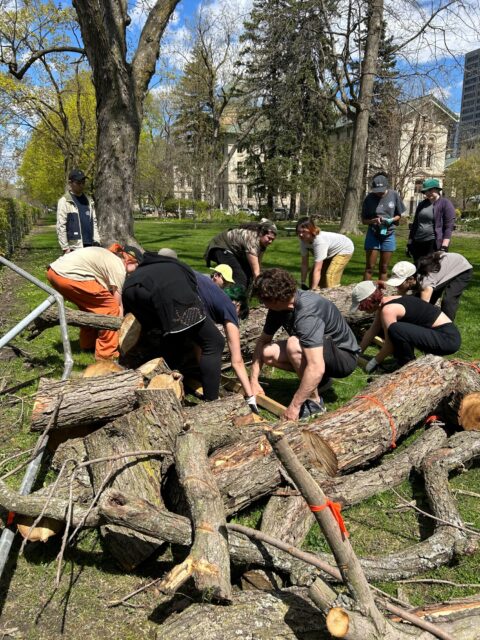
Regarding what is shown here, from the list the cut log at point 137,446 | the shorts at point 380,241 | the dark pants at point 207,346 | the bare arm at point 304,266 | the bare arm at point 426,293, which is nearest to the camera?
the cut log at point 137,446

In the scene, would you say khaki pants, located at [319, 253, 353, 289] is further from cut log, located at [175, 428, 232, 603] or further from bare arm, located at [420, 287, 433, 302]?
cut log, located at [175, 428, 232, 603]

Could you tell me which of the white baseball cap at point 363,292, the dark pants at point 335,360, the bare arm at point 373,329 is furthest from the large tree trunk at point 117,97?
the dark pants at point 335,360

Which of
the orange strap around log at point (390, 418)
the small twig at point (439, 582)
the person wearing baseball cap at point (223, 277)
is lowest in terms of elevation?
the small twig at point (439, 582)

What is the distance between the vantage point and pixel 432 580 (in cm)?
223

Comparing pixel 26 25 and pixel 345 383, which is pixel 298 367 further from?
pixel 26 25

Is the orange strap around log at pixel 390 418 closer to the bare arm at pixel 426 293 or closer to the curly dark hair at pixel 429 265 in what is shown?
the bare arm at pixel 426 293

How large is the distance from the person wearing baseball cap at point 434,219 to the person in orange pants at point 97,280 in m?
3.82

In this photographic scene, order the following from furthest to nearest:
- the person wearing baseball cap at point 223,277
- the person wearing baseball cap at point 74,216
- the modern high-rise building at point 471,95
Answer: the modern high-rise building at point 471,95, the person wearing baseball cap at point 74,216, the person wearing baseball cap at point 223,277

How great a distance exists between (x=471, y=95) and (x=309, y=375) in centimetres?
1560

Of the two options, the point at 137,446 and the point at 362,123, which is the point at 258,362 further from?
the point at 362,123

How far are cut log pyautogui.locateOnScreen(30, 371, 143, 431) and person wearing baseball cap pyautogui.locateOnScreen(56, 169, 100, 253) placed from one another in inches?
145

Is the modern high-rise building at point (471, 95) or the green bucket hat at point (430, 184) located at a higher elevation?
the modern high-rise building at point (471, 95)

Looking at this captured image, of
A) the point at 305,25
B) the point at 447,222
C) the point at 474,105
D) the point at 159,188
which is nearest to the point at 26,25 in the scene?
the point at 305,25

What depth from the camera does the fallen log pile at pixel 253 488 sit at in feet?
5.67
